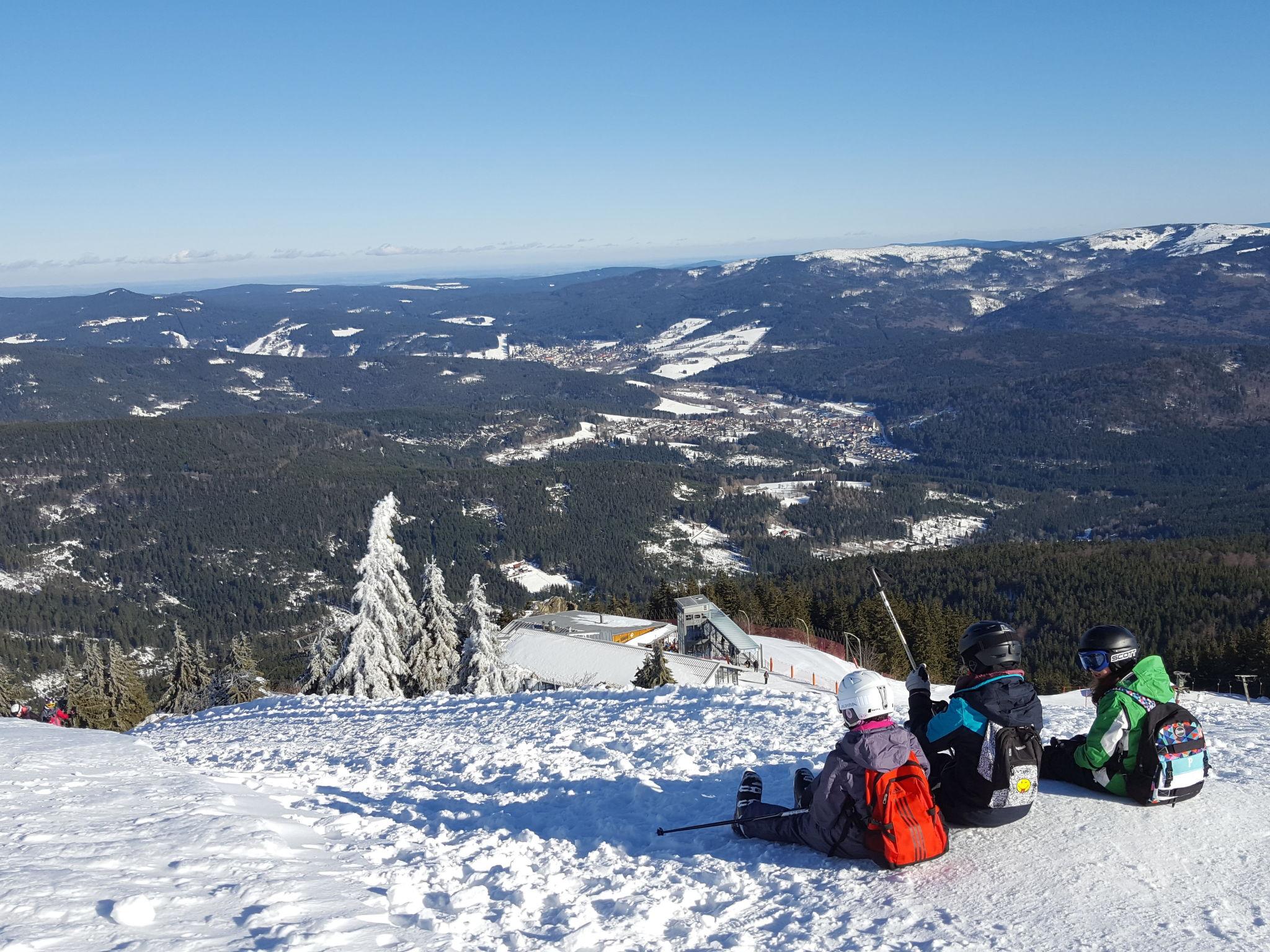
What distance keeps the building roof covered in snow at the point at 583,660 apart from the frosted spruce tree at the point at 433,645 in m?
4.04

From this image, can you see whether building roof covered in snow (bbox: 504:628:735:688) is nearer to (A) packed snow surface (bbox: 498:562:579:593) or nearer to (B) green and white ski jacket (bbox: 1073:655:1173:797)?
(B) green and white ski jacket (bbox: 1073:655:1173:797)

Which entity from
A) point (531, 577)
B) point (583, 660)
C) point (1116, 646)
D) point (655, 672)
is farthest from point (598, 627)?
point (531, 577)

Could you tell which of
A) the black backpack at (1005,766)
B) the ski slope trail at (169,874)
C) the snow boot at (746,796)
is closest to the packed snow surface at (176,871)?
the ski slope trail at (169,874)

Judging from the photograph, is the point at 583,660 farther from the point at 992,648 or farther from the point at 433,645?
the point at 992,648

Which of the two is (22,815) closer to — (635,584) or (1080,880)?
(1080,880)

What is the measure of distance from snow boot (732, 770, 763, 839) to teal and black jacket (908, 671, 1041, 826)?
66.5 inches

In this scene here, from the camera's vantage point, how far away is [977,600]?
84125 mm

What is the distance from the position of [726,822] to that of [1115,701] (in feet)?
12.0

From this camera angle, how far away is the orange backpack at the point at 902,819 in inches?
275

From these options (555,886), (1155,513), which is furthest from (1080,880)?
(1155,513)

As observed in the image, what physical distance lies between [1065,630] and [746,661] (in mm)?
49977

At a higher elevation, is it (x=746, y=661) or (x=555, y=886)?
(x=555, y=886)

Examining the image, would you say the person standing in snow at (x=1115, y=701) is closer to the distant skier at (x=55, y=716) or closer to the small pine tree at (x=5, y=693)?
the distant skier at (x=55, y=716)

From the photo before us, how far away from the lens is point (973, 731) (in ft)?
24.2
